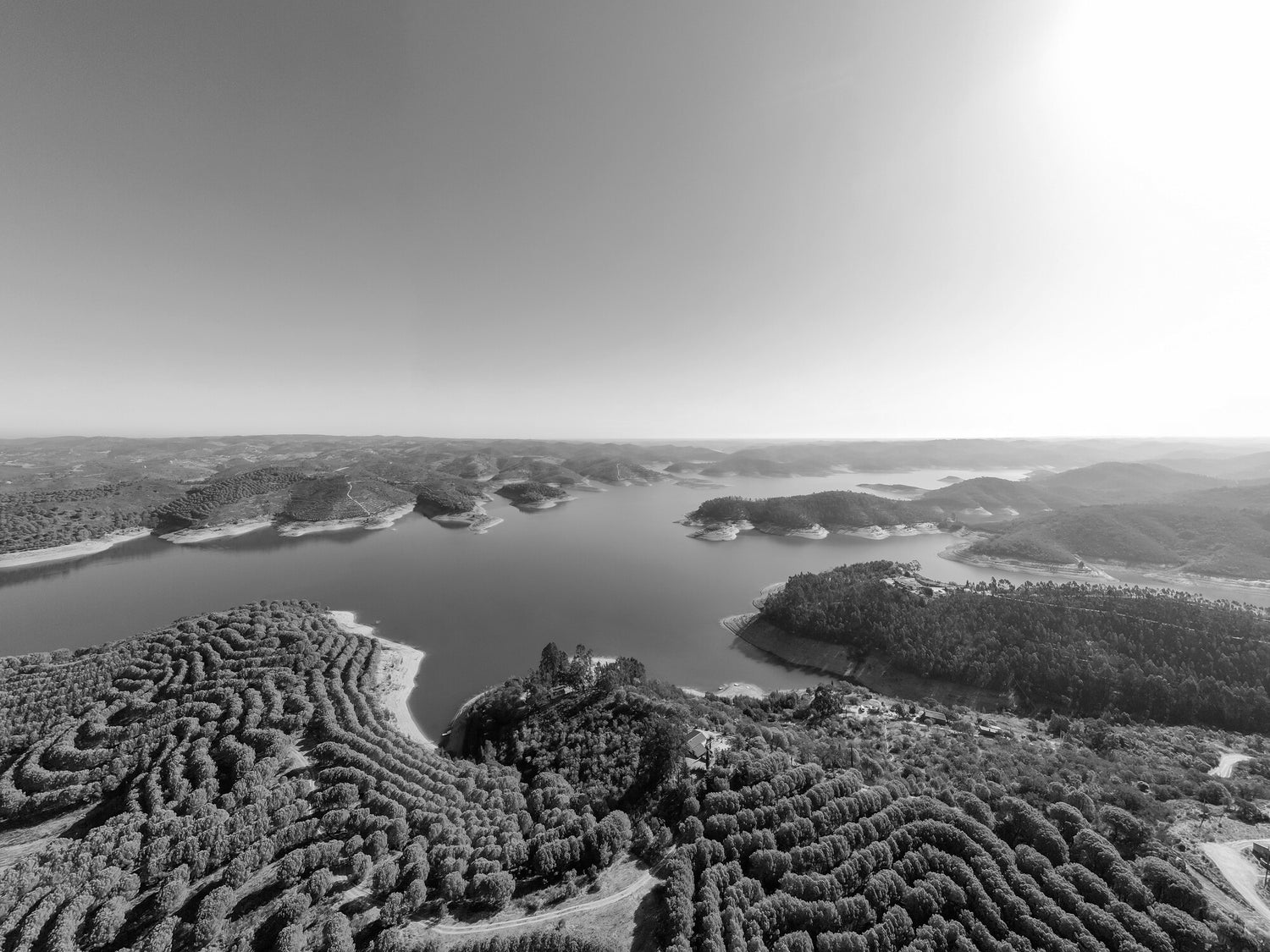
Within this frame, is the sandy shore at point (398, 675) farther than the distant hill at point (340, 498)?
No

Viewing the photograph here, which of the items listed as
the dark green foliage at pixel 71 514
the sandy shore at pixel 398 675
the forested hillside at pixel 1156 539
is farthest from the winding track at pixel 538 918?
the dark green foliage at pixel 71 514

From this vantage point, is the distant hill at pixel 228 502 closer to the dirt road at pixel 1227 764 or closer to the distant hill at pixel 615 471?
the distant hill at pixel 615 471

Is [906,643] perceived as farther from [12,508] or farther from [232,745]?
[12,508]

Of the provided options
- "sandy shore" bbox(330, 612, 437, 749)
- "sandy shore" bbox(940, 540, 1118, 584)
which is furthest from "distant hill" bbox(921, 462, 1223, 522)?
"sandy shore" bbox(330, 612, 437, 749)

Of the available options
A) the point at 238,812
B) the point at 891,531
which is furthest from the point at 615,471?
the point at 238,812

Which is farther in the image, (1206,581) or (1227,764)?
(1206,581)

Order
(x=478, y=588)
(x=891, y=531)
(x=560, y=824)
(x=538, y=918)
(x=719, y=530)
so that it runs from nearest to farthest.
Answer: (x=538, y=918) → (x=560, y=824) → (x=478, y=588) → (x=719, y=530) → (x=891, y=531)

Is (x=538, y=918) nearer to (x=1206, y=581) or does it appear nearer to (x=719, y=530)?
(x=719, y=530)
